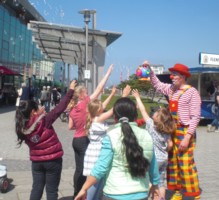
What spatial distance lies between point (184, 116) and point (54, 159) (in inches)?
73.8

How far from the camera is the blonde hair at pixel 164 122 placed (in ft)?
15.8

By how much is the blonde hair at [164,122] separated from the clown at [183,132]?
0.23 m

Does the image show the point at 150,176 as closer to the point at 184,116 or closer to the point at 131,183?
the point at 131,183

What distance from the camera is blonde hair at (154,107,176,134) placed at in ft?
15.8

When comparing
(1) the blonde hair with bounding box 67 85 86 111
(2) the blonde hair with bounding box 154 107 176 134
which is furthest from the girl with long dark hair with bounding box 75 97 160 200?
(1) the blonde hair with bounding box 67 85 86 111

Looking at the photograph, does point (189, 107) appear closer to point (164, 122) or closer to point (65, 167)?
point (164, 122)

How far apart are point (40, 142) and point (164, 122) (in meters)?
1.65

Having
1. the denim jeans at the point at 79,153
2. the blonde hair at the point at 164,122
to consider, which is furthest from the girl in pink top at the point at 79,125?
the blonde hair at the point at 164,122

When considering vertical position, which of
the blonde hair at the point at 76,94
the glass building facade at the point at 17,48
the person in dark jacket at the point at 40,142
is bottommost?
the person in dark jacket at the point at 40,142

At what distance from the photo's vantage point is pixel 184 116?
500 centimetres

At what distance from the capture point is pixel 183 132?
5020mm

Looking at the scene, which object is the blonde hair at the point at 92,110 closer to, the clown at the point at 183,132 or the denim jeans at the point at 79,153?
the denim jeans at the point at 79,153

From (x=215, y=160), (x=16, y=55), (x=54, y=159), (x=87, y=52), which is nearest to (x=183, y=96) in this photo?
(x=54, y=159)

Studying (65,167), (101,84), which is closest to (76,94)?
(101,84)
